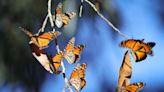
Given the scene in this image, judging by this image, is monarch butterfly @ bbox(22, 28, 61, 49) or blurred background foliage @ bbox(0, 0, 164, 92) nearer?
monarch butterfly @ bbox(22, 28, 61, 49)

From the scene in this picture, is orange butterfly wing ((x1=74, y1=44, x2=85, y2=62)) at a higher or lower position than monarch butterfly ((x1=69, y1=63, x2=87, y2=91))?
higher

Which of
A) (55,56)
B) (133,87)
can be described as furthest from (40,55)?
(133,87)

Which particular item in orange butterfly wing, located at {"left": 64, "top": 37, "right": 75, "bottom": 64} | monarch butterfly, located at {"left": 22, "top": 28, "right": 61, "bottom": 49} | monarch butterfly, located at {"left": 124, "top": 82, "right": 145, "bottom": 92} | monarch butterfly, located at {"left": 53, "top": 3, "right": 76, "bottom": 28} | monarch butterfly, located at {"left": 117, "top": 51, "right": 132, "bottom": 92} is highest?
monarch butterfly, located at {"left": 53, "top": 3, "right": 76, "bottom": 28}

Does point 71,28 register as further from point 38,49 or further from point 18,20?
point 38,49

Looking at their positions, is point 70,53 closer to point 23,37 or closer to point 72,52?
point 72,52

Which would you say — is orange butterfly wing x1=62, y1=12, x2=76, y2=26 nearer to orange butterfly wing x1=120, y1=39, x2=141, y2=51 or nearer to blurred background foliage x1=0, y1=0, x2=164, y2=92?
orange butterfly wing x1=120, y1=39, x2=141, y2=51

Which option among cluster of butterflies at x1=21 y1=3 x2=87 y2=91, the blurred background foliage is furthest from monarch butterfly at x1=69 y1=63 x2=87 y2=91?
the blurred background foliage

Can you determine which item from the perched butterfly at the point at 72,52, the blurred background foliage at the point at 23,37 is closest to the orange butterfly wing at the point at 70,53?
the perched butterfly at the point at 72,52

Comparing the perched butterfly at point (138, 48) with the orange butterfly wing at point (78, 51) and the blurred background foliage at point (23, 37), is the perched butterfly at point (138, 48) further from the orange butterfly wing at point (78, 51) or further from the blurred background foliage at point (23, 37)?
the blurred background foliage at point (23, 37)
